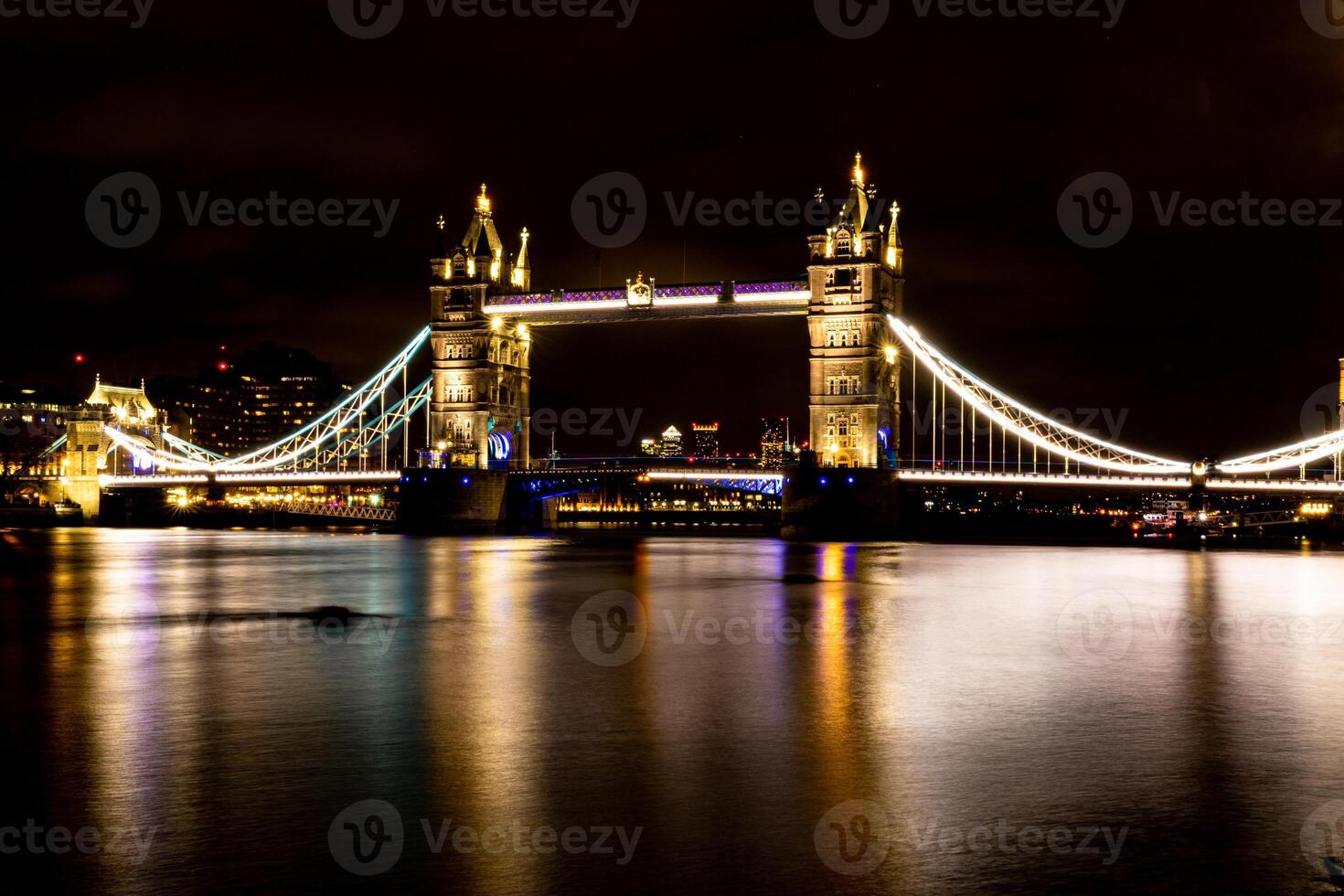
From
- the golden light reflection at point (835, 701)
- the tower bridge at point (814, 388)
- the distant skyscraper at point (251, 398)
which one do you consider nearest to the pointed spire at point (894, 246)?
the tower bridge at point (814, 388)

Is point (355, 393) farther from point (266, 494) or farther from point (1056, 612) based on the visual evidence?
point (1056, 612)

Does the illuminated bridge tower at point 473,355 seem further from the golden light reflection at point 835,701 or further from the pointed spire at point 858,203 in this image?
the golden light reflection at point 835,701

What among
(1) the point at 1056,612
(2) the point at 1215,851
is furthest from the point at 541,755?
(1) the point at 1056,612

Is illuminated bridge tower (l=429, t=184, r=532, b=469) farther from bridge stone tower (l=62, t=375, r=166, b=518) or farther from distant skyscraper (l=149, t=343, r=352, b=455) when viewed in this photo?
distant skyscraper (l=149, t=343, r=352, b=455)

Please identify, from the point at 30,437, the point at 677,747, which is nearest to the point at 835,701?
the point at 677,747

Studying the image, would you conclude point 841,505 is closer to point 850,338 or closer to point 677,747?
point 850,338

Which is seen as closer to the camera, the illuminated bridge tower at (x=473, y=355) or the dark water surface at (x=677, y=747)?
the dark water surface at (x=677, y=747)
